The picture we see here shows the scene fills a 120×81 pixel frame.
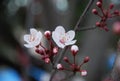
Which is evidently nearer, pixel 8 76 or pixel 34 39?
pixel 34 39

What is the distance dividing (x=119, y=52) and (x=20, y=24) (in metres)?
4.23

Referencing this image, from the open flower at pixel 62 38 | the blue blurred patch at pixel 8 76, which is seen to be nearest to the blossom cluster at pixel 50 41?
the open flower at pixel 62 38

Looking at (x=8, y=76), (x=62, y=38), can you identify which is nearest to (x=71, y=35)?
(x=62, y=38)

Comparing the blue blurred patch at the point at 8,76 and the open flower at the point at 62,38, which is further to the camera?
the blue blurred patch at the point at 8,76

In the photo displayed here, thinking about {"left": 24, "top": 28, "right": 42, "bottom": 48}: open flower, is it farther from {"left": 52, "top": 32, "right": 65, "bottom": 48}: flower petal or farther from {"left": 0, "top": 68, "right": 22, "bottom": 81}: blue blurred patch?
{"left": 0, "top": 68, "right": 22, "bottom": 81}: blue blurred patch

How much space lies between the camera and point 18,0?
4.45 meters

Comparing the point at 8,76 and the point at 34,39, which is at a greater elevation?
the point at 8,76

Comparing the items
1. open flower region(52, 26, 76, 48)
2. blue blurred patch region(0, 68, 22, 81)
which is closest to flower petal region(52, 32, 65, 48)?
open flower region(52, 26, 76, 48)

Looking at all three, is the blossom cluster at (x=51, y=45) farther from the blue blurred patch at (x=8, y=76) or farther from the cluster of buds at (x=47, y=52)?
the blue blurred patch at (x=8, y=76)

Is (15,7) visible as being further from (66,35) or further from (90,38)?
(66,35)

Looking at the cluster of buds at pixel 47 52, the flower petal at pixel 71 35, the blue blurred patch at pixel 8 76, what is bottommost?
the cluster of buds at pixel 47 52

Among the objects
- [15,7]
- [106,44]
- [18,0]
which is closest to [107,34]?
[106,44]

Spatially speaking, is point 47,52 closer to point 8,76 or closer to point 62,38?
point 62,38

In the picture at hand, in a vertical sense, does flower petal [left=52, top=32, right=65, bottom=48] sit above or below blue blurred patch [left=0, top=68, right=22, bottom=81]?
below
